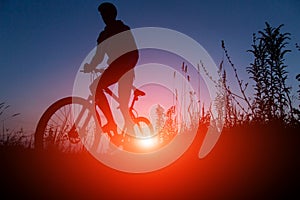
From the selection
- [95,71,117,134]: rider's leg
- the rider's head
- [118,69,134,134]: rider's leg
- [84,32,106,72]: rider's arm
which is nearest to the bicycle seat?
[118,69,134,134]: rider's leg

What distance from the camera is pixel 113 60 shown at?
5848mm

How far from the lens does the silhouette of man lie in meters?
5.83

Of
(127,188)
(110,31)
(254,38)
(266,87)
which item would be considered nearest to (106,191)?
(127,188)

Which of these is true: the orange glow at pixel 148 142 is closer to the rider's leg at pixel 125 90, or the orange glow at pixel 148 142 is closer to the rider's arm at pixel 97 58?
the rider's leg at pixel 125 90

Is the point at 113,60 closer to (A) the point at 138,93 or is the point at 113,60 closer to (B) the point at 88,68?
(B) the point at 88,68

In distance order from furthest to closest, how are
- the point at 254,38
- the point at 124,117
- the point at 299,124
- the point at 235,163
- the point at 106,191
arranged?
the point at 254,38 < the point at 124,117 < the point at 299,124 < the point at 235,163 < the point at 106,191

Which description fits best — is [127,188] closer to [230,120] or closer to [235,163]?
[235,163]

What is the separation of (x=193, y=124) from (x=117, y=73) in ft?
7.13

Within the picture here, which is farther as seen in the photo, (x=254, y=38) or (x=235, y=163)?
(x=254, y=38)

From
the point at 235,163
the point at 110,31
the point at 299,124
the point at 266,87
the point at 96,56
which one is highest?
the point at 110,31

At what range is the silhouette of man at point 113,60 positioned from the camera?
230 inches

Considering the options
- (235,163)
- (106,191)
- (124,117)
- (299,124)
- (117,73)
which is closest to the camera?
(106,191)

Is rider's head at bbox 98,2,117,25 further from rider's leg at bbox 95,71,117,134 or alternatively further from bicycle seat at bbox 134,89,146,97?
bicycle seat at bbox 134,89,146,97

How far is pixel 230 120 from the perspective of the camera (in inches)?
251
